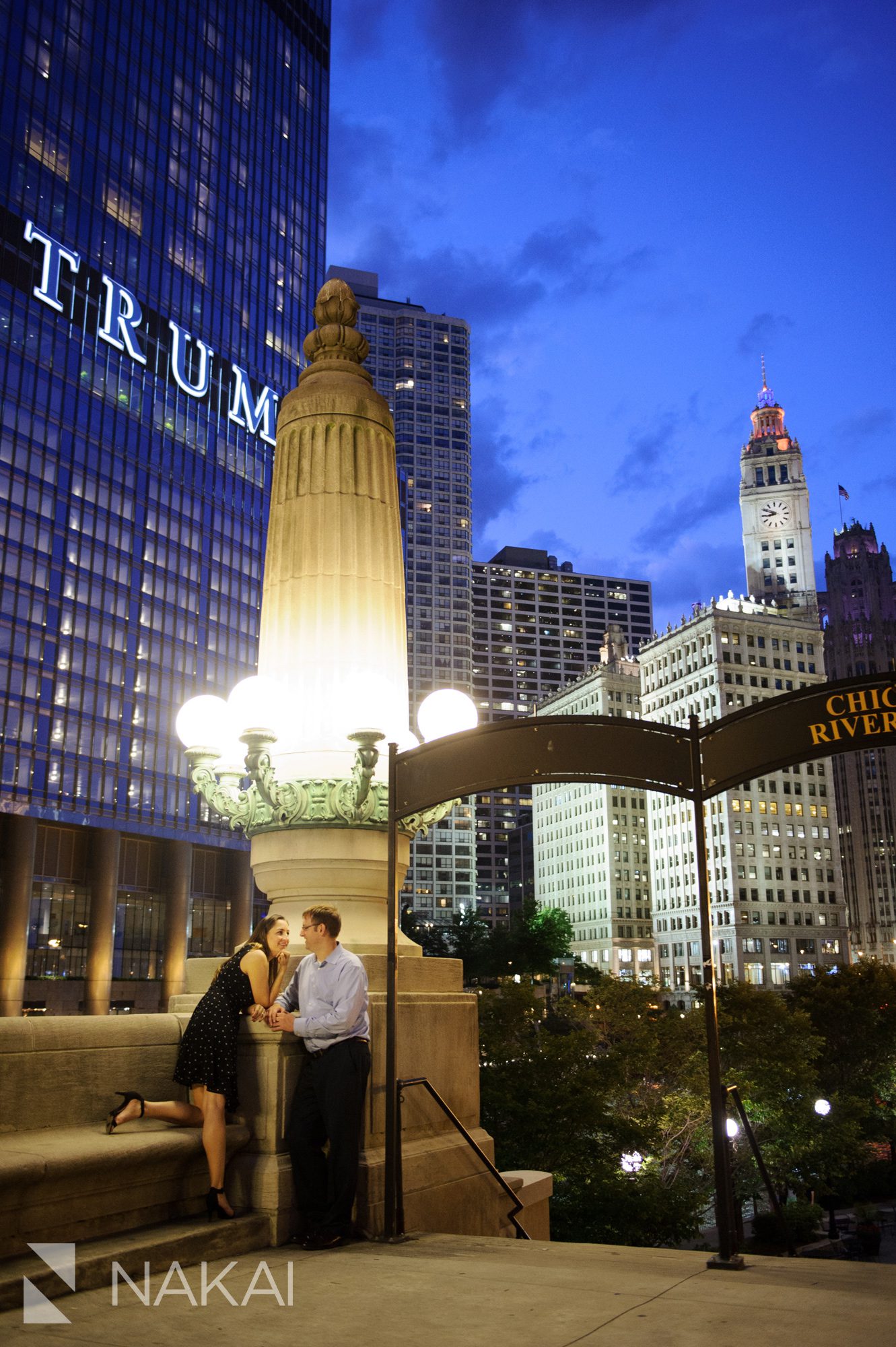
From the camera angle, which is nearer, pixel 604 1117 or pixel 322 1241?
pixel 322 1241

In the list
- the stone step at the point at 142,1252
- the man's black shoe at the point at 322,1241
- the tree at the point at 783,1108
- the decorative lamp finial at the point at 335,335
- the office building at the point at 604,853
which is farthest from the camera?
the office building at the point at 604,853

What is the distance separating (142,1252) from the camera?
249 inches

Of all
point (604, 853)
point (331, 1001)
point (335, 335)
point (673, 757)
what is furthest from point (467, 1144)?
point (604, 853)

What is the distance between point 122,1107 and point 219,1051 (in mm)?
798

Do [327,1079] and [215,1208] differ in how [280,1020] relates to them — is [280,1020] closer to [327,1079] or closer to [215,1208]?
[327,1079]

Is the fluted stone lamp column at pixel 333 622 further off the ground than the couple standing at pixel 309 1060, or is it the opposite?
the fluted stone lamp column at pixel 333 622

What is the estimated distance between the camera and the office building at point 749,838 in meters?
146

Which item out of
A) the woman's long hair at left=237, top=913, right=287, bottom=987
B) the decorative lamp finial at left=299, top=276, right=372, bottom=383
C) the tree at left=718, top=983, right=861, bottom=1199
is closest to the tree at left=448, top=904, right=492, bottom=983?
the tree at left=718, top=983, right=861, bottom=1199

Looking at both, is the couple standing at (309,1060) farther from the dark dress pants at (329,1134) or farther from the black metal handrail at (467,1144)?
the black metal handrail at (467,1144)

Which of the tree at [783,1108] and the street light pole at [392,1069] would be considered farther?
the tree at [783,1108]

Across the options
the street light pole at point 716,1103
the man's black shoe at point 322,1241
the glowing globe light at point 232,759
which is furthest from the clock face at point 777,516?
the man's black shoe at point 322,1241

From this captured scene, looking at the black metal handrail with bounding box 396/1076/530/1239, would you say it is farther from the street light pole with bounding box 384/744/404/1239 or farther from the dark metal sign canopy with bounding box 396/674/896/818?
the dark metal sign canopy with bounding box 396/674/896/818

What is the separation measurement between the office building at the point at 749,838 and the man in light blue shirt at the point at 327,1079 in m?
138

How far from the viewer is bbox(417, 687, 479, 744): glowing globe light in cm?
1014
